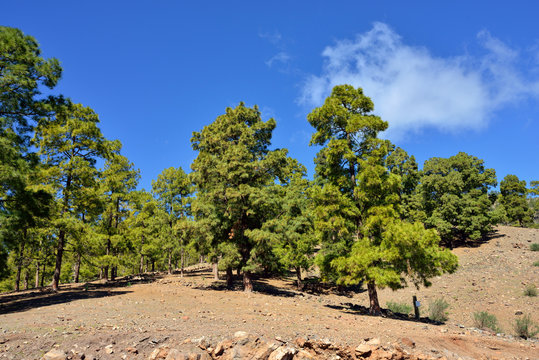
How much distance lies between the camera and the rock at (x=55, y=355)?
623cm

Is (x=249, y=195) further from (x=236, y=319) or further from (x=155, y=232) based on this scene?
(x=155, y=232)

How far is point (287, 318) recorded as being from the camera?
10695 mm

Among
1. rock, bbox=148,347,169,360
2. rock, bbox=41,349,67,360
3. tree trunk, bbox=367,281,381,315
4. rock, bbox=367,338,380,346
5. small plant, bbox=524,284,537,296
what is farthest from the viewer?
small plant, bbox=524,284,537,296

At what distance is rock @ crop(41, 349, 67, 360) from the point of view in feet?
20.4

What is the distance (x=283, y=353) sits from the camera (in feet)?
22.1

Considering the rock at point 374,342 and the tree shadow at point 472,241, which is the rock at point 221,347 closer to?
the rock at point 374,342

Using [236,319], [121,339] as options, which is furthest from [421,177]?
[121,339]

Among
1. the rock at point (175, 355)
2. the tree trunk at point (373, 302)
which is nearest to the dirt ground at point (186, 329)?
→ the rock at point (175, 355)

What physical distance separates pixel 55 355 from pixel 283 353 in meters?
5.13

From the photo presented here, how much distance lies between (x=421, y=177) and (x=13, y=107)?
A: 43652 millimetres

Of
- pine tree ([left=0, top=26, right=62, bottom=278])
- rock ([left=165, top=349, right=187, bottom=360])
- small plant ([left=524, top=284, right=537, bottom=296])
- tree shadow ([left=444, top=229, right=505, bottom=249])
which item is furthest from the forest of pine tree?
tree shadow ([left=444, top=229, right=505, bottom=249])

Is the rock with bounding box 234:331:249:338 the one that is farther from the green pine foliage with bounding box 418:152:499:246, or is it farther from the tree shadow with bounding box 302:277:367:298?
the green pine foliage with bounding box 418:152:499:246

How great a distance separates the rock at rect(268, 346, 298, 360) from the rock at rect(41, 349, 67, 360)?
465 centimetres

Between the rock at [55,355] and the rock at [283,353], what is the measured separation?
15.3 ft
